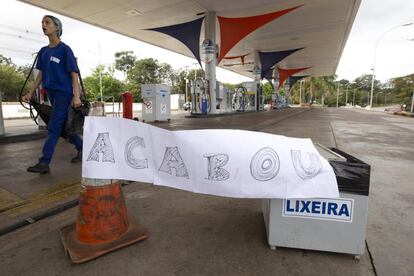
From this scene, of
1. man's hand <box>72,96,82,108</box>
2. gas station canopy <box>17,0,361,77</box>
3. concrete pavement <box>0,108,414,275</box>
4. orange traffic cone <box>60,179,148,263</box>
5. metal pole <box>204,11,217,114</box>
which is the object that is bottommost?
concrete pavement <box>0,108,414,275</box>

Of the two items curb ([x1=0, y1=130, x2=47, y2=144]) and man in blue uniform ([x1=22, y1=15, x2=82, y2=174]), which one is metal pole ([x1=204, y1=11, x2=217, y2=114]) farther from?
man in blue uniform ([x1=22, y1=15, x2=82, y2=174])

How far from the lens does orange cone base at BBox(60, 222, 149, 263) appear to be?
5.86ft

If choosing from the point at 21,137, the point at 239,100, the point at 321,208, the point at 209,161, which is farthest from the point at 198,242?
the point at 239,100

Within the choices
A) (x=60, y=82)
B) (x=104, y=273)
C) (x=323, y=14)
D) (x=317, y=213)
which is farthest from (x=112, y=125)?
(x=323, y=14)

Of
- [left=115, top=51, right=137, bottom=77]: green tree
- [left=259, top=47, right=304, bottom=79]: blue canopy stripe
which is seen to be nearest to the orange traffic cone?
[left=259, top=47, right=304, bottom=79]: blue canopy stripe

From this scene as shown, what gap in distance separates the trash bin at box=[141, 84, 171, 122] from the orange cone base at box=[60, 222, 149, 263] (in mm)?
9165

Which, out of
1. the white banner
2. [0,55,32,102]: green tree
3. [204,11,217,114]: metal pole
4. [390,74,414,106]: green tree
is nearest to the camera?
the white banner

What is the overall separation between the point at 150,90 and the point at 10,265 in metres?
9.90

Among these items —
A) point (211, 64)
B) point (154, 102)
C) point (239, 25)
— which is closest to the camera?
point (154, 102)

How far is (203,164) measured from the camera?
6.47ft

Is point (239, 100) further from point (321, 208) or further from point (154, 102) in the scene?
point (321, 208)

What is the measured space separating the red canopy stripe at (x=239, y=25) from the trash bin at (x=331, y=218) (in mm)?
14189

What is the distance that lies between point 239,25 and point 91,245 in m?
15.2

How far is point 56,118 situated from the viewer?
326cm
